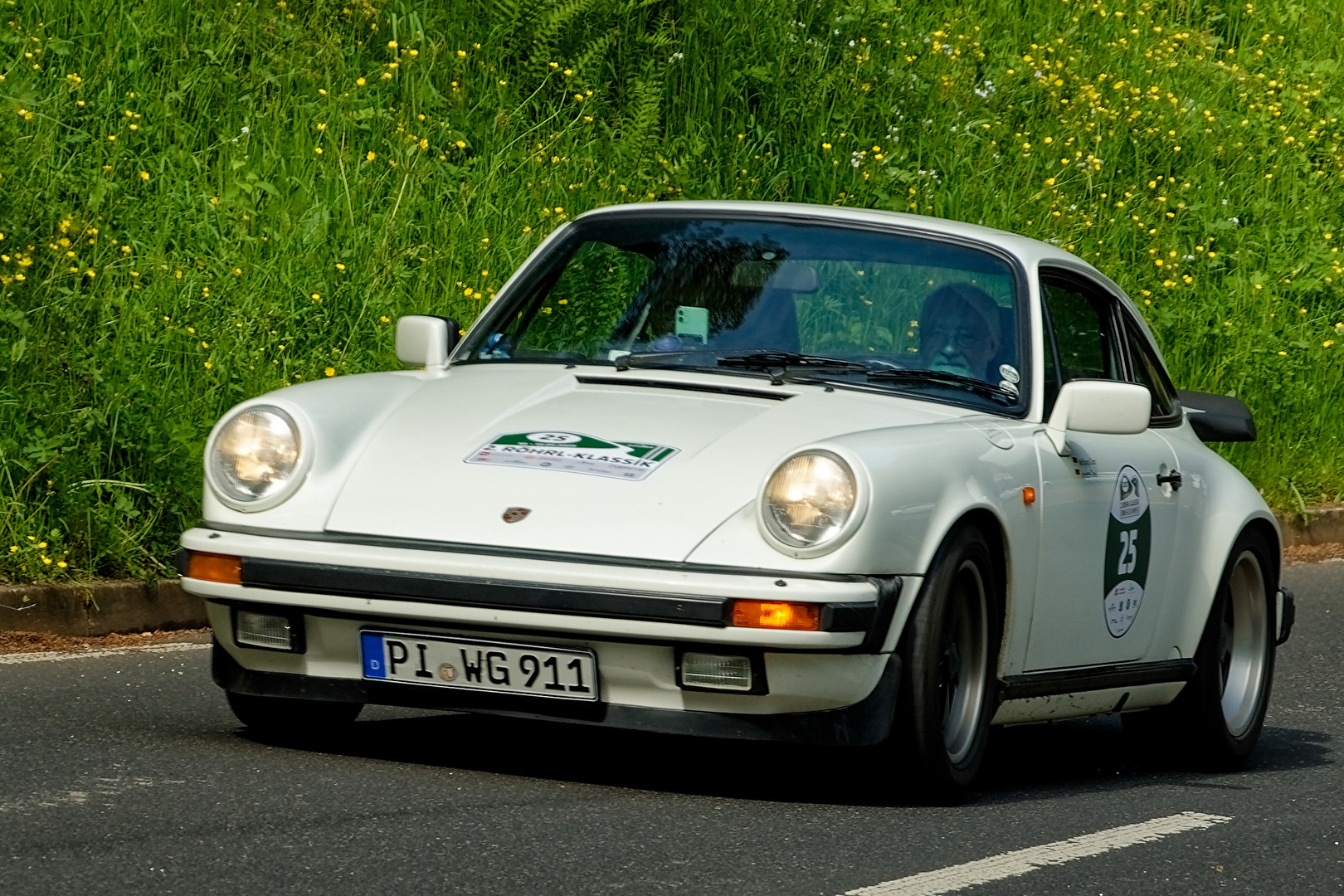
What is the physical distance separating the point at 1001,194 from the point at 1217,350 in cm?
185

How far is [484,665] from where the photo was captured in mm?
5000

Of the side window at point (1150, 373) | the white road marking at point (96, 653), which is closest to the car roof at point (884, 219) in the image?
the side window at point (1150, 373)

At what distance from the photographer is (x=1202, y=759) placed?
6.82 m

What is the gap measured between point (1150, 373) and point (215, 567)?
10.8 feet

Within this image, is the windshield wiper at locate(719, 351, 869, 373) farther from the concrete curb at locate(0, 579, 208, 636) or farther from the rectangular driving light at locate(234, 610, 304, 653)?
the concrete curb at locate(0, 579, 208, 636)

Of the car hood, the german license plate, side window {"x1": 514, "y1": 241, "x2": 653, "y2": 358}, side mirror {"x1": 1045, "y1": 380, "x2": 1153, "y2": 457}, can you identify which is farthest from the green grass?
side mirror {"x1": 1045, "y1": 380, "x2": 1153, "y2": 457}

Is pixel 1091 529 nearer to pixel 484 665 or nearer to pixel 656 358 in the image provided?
pixel 656 358

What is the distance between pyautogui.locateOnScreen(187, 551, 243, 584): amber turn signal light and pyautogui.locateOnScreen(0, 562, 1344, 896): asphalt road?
1.45ft

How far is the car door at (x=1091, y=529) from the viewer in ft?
19.1

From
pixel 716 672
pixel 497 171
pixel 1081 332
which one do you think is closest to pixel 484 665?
pixel 716 672

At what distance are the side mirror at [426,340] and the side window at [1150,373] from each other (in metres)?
2.21

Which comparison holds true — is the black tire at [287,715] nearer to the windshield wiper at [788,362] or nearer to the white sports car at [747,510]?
the white sports car at [747,510]

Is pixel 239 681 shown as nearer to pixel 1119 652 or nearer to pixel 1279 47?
pixel 1119 652

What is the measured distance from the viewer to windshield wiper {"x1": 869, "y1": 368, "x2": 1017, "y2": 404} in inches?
233
